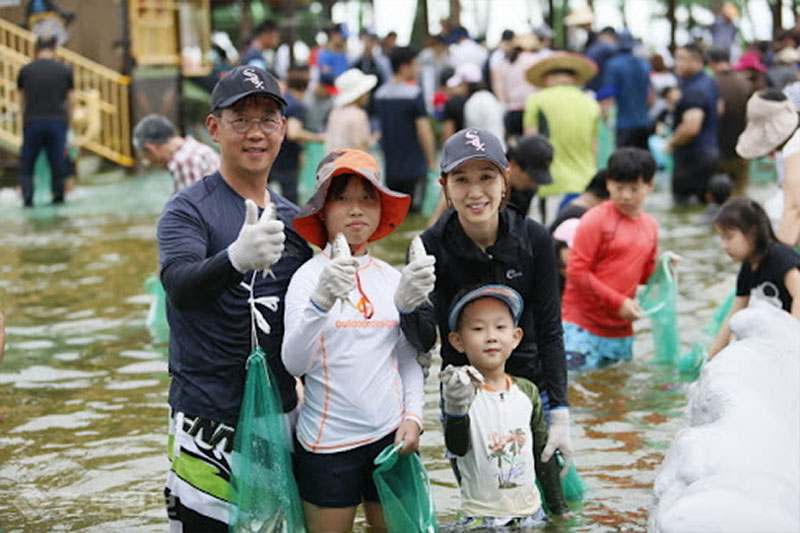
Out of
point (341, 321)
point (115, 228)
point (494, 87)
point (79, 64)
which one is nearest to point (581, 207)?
point (341, 321)

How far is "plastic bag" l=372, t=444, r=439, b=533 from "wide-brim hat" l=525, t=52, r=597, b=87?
8.98 m

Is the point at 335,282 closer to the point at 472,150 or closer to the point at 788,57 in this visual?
the point at 472,150

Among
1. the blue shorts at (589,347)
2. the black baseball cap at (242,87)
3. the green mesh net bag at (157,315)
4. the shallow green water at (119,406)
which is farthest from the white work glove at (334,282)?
the green mesh net bag at (157,315)

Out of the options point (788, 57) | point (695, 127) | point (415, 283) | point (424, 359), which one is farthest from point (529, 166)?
point (788, 57)

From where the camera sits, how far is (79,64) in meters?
21.5

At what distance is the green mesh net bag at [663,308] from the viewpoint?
8.12 m

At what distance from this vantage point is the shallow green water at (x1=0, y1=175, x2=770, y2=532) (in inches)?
235

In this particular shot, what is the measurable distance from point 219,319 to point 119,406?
3.64 m

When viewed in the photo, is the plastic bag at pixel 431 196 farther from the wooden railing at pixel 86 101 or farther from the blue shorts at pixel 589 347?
the blue shorts at pixel 589 347

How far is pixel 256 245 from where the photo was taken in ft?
12.5

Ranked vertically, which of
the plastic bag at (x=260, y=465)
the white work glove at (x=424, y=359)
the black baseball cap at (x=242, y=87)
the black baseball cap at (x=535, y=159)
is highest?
the black baseball cap at (x=242, y=87)

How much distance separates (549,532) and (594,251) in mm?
2847

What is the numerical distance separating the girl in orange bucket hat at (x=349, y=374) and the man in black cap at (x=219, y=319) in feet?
0.49

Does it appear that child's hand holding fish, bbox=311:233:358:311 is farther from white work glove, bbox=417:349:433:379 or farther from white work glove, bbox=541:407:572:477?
white work glove, bbox=541:407:572:477
